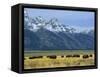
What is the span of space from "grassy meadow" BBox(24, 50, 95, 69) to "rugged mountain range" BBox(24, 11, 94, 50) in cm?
4

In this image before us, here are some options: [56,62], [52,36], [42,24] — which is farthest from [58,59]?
[42,24]

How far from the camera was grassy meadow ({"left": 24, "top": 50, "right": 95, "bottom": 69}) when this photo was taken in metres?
2.24

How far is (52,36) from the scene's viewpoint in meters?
2.34

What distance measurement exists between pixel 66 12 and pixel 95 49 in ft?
1.49

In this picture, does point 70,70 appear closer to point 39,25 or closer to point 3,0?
point 39,25

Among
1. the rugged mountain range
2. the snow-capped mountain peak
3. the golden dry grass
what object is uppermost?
the snow-capped mountain peak

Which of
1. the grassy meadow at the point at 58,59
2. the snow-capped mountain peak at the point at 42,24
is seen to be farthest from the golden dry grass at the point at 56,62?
the snow-capped mountain peak at the point at 42,24

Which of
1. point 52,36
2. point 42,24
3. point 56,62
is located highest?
point 42,24

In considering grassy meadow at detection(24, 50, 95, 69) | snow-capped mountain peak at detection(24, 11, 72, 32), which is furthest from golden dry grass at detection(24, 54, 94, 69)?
snow-capped mountain peak at detection(24, 11, 72, 32)

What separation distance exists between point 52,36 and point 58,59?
8.3 inches

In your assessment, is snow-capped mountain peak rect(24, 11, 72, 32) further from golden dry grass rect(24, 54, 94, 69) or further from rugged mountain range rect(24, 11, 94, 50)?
golden dry grass rect(24, 54, 94, 69)

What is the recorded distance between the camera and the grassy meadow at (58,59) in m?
2.24

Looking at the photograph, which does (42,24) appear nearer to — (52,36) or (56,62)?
(52,36)

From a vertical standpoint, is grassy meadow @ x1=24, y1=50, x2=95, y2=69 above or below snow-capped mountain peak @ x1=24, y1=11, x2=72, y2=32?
below
